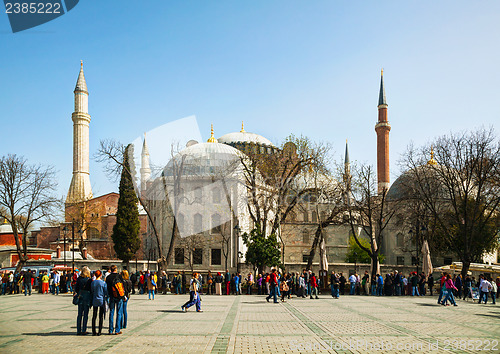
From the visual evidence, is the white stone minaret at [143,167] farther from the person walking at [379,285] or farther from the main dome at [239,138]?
the person walking at [379,285]

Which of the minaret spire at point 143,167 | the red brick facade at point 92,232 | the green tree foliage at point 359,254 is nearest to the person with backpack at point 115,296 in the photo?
the minaret spire at point 143,167

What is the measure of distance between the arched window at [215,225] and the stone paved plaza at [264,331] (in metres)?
29.6

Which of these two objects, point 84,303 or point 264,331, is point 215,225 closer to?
point 264,331

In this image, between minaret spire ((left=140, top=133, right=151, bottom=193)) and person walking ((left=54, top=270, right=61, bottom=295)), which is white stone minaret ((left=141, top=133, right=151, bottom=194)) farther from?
person walking ((left=54, top=270, right=61, bottom=295))

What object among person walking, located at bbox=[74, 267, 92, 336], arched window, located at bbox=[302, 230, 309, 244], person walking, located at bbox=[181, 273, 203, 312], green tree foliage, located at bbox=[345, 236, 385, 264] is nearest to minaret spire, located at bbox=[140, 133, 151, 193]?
arched window, located at bbox=[302, 230, 309, 244]

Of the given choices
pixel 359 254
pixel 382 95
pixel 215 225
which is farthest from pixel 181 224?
pixel 382 95

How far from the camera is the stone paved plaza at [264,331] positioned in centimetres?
853

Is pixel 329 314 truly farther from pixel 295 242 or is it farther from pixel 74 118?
pixel 74 118

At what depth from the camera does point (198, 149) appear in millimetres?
49906

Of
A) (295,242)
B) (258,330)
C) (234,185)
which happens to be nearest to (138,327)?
(258,330)

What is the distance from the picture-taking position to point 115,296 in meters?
10.2

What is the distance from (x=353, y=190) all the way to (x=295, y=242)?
83.1ft

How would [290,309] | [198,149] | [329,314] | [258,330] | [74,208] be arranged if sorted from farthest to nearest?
[74,208]
[198,149]
[290,309]
[329,314]
[258,330]

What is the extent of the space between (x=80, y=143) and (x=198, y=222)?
21947mm
